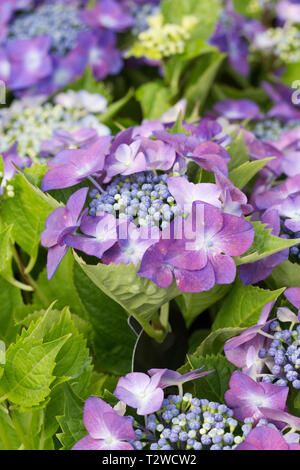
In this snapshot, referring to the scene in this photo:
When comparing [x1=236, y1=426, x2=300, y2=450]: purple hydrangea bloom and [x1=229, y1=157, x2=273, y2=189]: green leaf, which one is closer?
[x1=236, y1=426, x2=300, y2=450]: purple hydrangea bloom

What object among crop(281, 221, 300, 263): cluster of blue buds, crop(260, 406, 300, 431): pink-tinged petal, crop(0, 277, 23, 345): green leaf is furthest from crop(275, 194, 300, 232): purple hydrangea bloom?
crop(0, 277, 23, 345): green leaf

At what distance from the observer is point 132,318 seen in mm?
698

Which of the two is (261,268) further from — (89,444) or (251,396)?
(89,444)

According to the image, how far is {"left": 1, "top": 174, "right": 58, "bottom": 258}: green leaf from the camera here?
73 centimetres

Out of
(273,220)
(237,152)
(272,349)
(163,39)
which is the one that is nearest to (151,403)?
(272,349)

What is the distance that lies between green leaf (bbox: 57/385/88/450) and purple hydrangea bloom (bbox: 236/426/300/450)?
0.15 meters

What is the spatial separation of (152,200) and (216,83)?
27.6 inches

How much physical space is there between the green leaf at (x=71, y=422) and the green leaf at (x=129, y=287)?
0.10 meters

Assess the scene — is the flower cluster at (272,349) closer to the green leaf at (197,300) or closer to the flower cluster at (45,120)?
the green leaf at (197,300)

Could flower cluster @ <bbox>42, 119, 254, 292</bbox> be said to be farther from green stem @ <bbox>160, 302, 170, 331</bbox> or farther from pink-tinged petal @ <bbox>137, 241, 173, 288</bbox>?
green stem @ <bbox>160, 302, 170, 331</bbox>

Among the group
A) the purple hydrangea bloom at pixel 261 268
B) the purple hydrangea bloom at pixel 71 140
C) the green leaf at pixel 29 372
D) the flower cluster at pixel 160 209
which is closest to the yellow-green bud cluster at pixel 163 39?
the purple hydrangea bloom at pixel 71 140

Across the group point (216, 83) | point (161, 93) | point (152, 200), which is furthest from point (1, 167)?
point (216, 83)

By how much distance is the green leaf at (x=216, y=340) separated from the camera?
2.14 feet
